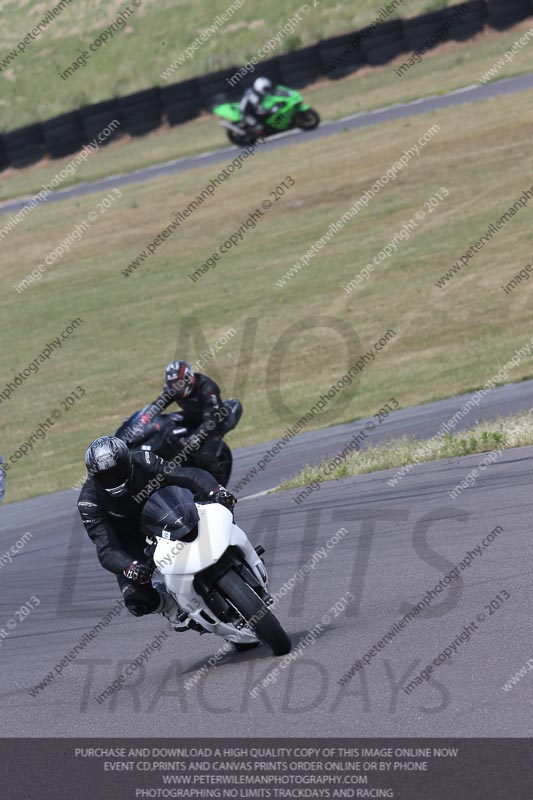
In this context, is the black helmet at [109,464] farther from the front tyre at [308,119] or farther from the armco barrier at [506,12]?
the armco barrier at [506,12]

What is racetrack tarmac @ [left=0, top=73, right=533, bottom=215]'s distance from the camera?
93.5ft

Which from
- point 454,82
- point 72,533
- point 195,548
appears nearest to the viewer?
point 195,548

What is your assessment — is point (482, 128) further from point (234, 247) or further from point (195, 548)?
point (195, 548)

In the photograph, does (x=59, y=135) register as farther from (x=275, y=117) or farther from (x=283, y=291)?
(x=283, y=291)

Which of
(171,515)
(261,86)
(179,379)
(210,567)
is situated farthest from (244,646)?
(261,86)

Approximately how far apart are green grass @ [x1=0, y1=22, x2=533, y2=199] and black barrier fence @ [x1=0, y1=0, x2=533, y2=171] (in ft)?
1.11

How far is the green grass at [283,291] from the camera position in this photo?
1652 cm

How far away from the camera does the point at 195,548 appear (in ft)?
18.8

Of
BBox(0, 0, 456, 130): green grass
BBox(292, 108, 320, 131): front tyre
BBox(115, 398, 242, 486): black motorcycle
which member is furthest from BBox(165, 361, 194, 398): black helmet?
BBox(0, 0, 456, 130): green grass

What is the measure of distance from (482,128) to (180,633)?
20.8 metres
